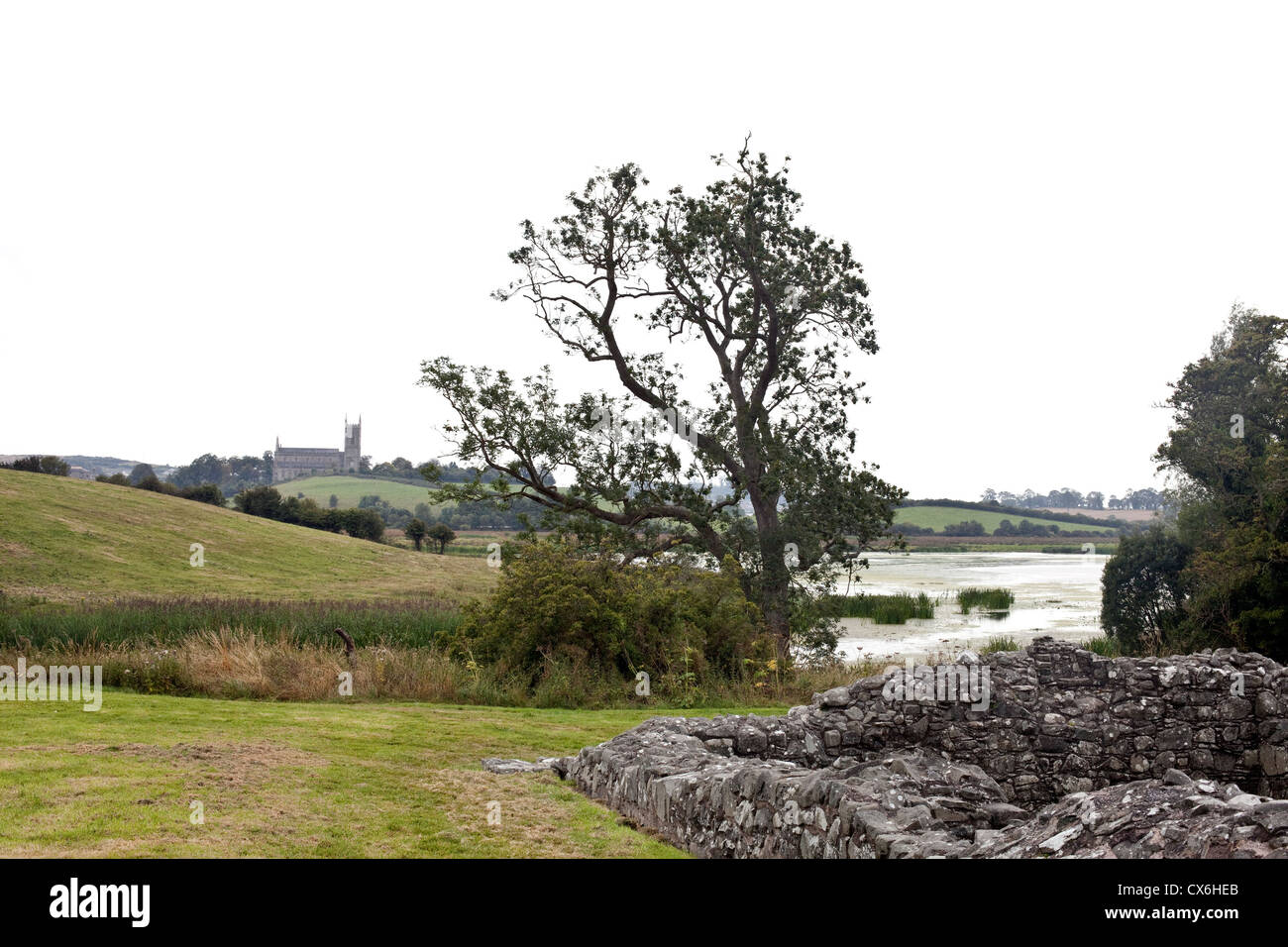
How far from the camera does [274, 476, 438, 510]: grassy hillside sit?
341 ft

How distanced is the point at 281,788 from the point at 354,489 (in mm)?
109898

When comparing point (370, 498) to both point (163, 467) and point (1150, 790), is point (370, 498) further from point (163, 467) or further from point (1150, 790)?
point (1150, 790)

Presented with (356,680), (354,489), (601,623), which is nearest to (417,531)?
(601,623)

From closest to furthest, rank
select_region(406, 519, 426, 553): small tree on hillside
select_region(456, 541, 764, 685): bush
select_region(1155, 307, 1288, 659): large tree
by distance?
1. select_region(456, 541, 764, 685): bush
2. select_region(1155, 307, 1288, 659): large tree
3. select_region(406, 519, 426, 553): small tree on hillside

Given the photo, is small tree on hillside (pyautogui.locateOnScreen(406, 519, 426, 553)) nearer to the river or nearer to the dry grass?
the river

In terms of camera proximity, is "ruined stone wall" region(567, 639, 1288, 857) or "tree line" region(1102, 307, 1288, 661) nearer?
"ruined stone wall" region(567, 639, 1288, 857)

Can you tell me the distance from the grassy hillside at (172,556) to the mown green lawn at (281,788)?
21.6 meters

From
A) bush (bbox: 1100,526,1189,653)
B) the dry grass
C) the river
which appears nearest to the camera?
the dry grass

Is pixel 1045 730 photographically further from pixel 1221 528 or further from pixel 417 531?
pixel 417 531

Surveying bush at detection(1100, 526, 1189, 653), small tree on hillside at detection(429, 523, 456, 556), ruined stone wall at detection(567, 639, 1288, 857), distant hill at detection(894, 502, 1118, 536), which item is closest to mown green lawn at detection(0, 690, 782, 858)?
ruined stone wall at detection(567, 639, 1288, 857)

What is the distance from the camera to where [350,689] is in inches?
573

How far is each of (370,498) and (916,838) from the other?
339 ft

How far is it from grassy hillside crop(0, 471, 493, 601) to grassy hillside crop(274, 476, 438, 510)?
1805 inches
